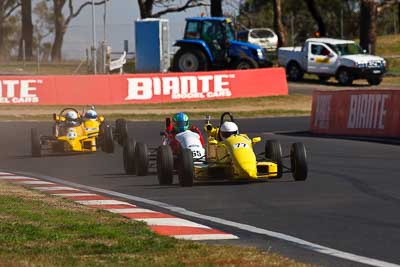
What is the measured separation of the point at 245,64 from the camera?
45625 millimetres

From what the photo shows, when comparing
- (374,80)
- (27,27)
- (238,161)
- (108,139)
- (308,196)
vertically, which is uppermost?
(27,27)

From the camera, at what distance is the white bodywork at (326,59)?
46031mm

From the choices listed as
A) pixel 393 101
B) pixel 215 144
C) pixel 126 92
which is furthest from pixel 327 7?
pixel 215 144

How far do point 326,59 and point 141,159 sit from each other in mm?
30698

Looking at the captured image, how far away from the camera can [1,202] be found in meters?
13.7

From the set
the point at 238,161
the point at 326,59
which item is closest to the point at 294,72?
the point at 326,59

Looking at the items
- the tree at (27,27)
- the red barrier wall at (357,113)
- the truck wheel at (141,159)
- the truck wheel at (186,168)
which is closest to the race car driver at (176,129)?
the truck wheel at (141,159)

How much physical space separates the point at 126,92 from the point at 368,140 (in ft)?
52.0

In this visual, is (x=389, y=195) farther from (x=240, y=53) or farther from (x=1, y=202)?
(x=240, y=53)

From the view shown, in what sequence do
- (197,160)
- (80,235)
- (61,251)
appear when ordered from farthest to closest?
(197,160) → (80,235) → (61,251)

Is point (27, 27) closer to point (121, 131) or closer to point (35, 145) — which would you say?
point (121, 131)

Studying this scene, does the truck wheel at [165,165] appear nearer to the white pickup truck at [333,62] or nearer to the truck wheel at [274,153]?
the truck wheel at [274,153]

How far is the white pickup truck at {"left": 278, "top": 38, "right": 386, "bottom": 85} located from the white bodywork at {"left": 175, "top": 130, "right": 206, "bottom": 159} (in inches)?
1171

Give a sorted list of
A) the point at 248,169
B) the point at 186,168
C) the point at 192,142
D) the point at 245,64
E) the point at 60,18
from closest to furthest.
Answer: the point at 248,169, the point at 186,168, the point at 192,142, the point at 245,64, the point at 60,18
